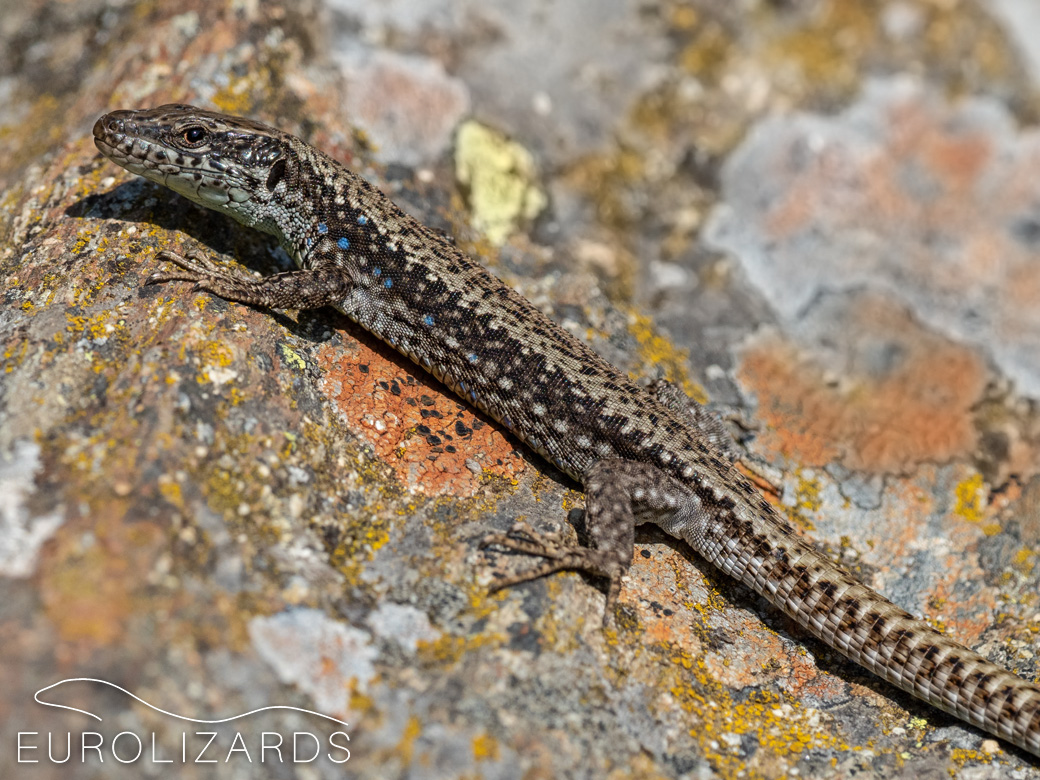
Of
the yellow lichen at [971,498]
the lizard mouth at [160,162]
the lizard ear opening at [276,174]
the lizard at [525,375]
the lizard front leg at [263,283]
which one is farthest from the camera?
the yellow lichen at [971,498]

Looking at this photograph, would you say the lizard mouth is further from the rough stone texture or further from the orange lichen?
the orange lichen

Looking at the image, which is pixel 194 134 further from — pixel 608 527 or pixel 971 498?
pixel 971 498

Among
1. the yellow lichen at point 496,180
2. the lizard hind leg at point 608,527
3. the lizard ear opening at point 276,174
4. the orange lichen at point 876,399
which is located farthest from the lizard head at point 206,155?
the orange lichen at point 876,399

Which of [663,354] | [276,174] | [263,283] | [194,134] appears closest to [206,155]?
[194,134]

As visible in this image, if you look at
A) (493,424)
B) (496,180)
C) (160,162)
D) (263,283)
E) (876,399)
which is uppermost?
(496,180)

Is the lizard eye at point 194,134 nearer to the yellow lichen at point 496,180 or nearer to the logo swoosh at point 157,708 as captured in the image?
the yellow lichen at point 496,180

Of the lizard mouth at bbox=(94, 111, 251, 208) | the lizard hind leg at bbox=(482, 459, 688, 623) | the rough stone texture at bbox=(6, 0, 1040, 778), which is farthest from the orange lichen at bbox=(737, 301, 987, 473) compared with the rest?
the lizard mouth at bbox=(94, 111, 251, 208)

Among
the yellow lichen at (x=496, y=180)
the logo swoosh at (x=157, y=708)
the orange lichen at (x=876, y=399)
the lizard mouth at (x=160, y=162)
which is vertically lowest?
the logo swoosh at (x=157, y=708)
